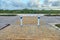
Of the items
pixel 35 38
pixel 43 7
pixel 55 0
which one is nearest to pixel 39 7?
pixel 43 7

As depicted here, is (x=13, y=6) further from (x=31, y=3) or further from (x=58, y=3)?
(x=58, y=3)

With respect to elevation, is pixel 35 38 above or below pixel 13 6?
above

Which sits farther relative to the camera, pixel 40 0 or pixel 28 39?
pixel 40 0

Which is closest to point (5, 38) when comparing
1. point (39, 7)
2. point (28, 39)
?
point (28, 39)

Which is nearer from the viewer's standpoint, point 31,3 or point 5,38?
point 5,38

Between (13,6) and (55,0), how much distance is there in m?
6.25

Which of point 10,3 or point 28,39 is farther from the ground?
point 28,39

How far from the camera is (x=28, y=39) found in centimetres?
755

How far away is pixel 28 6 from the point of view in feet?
100

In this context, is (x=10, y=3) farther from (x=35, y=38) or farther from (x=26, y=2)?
(x=35, y=38)

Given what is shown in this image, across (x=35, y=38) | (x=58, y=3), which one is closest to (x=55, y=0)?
(x=58, y=3)

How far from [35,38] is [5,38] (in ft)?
3.58

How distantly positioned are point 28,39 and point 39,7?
74.1ft

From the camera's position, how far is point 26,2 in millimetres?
30938
